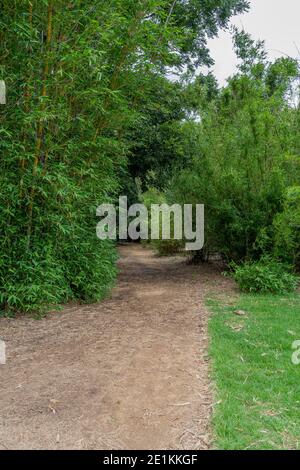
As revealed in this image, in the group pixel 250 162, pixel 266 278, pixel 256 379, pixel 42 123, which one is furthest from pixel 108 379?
pixel 250 162

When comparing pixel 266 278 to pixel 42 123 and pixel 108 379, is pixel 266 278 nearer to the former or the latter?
pixel 108 379

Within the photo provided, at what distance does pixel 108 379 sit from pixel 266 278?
281 centimetres

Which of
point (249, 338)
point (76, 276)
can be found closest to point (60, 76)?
point (76, 276)

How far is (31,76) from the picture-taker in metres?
2.99

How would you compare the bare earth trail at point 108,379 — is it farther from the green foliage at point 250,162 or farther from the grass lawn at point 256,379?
the green foliage at point 250,162

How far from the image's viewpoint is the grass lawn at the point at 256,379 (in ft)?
5.45

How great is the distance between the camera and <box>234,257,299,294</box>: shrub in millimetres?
4446

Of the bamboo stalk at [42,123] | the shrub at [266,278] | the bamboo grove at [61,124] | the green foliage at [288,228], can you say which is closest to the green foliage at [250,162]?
the green foliage at [288,228]

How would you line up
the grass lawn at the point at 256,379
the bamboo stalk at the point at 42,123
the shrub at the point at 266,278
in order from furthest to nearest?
the shrub at the point at 266,278, the bamboo stalk at the point at 42,123, the grass lawn at the point at 256,379

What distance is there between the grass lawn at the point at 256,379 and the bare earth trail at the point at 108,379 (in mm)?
93

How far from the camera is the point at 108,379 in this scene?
7.19ft

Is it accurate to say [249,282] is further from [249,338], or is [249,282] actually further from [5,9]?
[5,9]

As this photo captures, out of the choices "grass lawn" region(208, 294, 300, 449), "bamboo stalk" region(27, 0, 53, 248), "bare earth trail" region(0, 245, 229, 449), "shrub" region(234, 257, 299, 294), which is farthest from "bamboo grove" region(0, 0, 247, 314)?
"shrub" region(234, 257, 299, 294)
